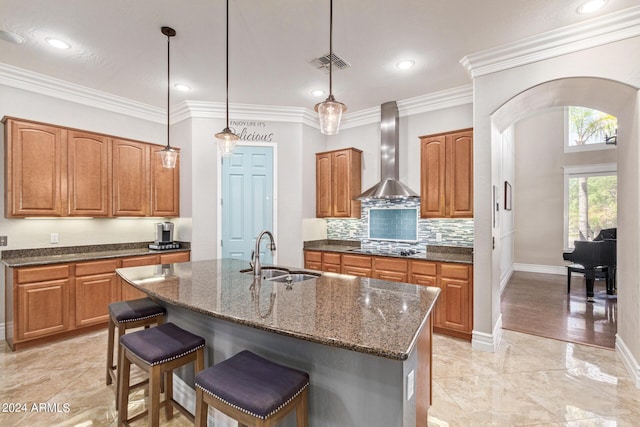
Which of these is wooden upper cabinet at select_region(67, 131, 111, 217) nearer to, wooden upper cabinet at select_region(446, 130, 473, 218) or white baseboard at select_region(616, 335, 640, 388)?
wooden upper cabinet at select_region(446, 130, 473, 218)

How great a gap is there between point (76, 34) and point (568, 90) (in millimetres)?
4736

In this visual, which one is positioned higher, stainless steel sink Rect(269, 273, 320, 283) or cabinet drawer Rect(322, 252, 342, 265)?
stainless steel sink Rect(269, 273, 320, 283)

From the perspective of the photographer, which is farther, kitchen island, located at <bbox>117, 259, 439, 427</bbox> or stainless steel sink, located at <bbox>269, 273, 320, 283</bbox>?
stainless steel sink, located at <bbox>269, 273, 320, 283</bbox>

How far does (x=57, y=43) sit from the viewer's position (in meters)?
2.89

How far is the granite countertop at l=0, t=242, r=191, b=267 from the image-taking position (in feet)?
10.9

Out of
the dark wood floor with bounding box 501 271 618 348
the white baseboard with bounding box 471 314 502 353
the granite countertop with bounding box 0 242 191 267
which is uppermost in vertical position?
the granite countertop with bounding box 0 242 191 267

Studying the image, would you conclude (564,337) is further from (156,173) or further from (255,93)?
(156,173)

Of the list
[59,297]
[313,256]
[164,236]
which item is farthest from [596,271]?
[59,297]

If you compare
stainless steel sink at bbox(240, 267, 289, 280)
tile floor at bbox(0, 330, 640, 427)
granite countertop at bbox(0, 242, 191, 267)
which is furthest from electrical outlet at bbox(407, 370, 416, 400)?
granite countertop at bbox(0, 242, 191, 267)

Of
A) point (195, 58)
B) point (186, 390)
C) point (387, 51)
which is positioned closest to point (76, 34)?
point (195, 58)

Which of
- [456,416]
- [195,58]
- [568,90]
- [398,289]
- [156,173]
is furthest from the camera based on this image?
[156,173]

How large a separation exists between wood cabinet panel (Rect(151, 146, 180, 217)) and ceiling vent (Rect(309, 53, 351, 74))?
263 cm

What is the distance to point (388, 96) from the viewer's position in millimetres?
4234

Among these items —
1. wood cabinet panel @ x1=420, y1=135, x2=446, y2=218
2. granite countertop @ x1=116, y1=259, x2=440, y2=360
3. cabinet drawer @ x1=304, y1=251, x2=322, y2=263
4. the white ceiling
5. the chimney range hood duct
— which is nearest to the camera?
granite countertop @ x1=116, y1=259, x2=440, y2=360
